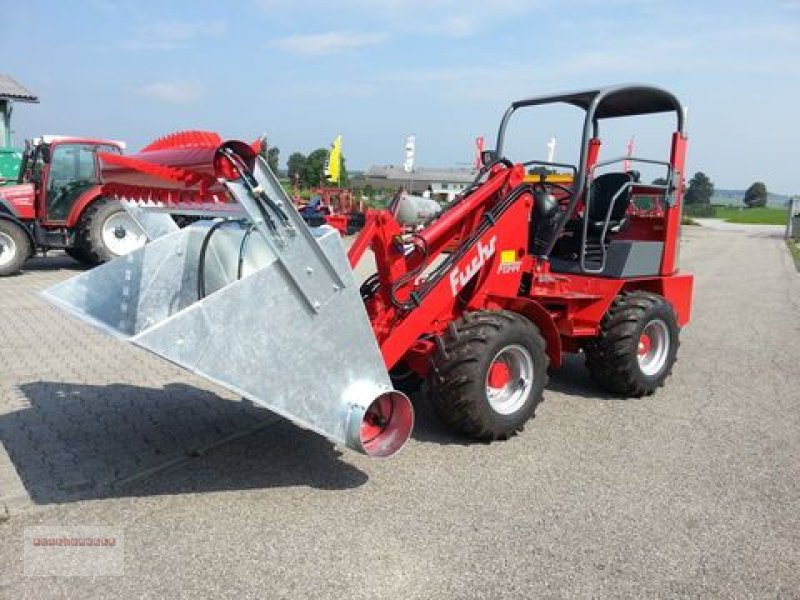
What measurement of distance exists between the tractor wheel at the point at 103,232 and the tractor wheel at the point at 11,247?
2.79 ft

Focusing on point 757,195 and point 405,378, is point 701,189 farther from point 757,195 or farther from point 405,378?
point 405,378

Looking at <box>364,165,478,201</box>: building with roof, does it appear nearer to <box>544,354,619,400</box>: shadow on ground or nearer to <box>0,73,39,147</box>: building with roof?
<box>0,73,39,147</box>: building with roof

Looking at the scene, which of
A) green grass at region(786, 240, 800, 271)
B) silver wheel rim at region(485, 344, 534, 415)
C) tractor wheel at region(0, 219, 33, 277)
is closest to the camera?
silver wheel rim at region(485, 344, 534, 415)

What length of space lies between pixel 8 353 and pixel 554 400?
15.9 ft

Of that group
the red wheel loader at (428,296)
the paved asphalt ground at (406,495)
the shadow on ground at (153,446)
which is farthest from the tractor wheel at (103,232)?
the red wheel loader at (428,296)

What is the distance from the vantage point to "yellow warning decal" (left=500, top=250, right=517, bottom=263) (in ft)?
17.1

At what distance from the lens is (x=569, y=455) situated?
4758 mm

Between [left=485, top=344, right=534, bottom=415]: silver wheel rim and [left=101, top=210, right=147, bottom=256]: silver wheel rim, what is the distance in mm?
8954

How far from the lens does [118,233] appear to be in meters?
12.5

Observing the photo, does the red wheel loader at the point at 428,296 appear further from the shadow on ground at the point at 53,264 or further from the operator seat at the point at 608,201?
the shadow on ground at the point at 53,264

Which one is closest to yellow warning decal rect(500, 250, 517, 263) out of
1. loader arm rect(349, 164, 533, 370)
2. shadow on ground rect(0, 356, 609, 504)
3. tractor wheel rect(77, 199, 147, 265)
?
loader arm rect(349, 164, 533, 370)

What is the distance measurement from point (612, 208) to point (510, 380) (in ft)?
6.49

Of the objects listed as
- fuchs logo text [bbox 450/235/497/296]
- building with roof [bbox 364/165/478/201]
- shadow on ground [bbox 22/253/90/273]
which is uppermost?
building with roof [bbox 364/165/478/201]

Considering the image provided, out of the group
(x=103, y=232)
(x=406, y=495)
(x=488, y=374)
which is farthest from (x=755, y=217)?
(x=406, y=495)
